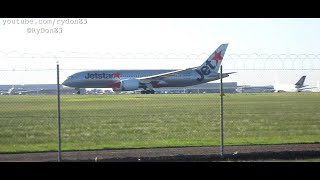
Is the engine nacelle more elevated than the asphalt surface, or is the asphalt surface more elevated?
the engine nacelle

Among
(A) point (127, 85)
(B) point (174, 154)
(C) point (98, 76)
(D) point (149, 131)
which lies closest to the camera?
(B) point (174, 154)

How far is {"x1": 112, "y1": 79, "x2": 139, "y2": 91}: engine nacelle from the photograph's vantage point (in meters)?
41.9

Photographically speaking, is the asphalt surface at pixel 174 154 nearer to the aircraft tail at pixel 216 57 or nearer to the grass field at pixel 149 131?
the grass field at pixel 149 131

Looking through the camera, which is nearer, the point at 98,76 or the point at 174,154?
the point at 174,154

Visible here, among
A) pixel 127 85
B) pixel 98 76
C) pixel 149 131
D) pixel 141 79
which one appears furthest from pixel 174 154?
pixel 141 79

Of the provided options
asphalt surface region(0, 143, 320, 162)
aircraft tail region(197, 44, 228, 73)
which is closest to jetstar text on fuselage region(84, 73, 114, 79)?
aircraft tail region(197, 44, 228, 73)

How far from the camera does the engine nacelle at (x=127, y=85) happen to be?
1649 inches

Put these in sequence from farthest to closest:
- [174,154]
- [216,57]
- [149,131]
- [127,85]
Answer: [127,85] → [216,57] → [149,131] → [174,154]

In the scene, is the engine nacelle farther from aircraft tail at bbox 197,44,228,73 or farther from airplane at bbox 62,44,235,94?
aircraft tail at bbox 197,44,228,73

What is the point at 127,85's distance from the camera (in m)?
42.6

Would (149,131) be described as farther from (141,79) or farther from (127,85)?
(141,79)

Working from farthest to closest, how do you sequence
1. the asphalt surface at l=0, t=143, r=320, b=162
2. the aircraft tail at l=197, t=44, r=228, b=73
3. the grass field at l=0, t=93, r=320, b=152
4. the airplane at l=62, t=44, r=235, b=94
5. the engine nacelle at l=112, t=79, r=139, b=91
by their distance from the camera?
the engine nacelle at l=112, t=79, r=139, b=91 < the airplane at l=62, t=44, r=235, b=94 < the aircraft tail at l=197, t=44, r=228, b=73 < the grass field at l=0, t=93, r=320, b=152 < the asphalt surface at l=0, t=143, r=320, b=162
